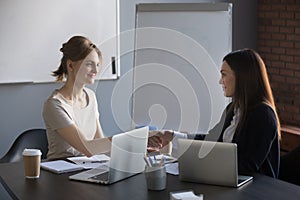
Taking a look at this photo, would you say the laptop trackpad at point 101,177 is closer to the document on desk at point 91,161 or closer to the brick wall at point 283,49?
the document on desk at point 91,161

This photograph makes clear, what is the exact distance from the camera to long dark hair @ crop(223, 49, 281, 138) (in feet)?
8.78

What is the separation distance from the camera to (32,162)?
97.1 inches

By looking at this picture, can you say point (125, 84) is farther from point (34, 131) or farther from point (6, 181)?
point (6, 181)

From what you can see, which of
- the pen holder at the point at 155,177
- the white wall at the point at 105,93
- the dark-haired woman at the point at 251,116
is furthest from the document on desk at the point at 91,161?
the white wall at the point at 105,93

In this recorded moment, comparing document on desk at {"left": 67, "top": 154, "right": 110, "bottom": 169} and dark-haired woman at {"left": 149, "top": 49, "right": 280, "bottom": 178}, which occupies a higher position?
dark-haired woman at {"left": 149, "top": 49, "right": 280, "bottom": 178}

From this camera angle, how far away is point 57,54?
400cm

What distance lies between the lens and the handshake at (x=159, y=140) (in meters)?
3.01

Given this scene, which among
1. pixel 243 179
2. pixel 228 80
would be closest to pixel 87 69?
pixel 228 80

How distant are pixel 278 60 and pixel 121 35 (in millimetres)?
1346

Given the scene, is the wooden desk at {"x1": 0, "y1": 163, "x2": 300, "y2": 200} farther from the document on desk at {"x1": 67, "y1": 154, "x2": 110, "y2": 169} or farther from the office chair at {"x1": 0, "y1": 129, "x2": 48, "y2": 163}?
the office chair at {"x1": 0, "y1": 129, "x2": 48, "y2": 163}

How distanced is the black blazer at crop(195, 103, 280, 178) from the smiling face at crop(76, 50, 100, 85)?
960 millimetres

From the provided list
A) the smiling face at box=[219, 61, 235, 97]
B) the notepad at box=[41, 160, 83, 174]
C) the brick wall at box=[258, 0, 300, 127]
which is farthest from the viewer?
the brick wall at box=[258, 0, 300, 127]

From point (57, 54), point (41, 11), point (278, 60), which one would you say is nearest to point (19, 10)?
point (41, 11)

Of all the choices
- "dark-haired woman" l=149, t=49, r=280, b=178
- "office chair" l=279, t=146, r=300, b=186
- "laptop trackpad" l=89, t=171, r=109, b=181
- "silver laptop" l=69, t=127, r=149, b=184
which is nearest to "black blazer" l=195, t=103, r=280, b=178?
"dark-haired woman" l=149, t=49, r=280, b=178
